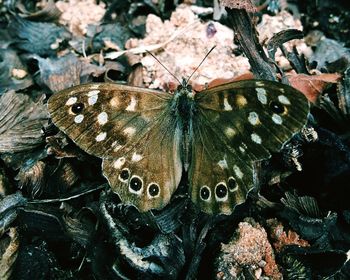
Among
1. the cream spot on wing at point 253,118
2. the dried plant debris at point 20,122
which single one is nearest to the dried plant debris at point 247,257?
the cream spot on wing at point 253,118

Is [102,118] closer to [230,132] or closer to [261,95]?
[230,132]

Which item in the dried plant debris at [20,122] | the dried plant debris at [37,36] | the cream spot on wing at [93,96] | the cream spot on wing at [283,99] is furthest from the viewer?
the dried plant debris at [37,36]

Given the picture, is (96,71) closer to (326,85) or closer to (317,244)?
(326,85)

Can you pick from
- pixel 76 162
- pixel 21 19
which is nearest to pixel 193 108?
pixel 76 162

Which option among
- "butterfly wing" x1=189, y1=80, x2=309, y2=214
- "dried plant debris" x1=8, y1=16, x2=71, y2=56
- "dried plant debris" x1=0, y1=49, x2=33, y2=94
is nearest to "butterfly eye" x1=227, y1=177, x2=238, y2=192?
Answer: "butterfly wing" x1=189, y1=80, x2=309, y2=214

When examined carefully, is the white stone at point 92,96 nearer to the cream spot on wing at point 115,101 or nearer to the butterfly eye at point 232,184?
the cream spot on wing at point 115,101

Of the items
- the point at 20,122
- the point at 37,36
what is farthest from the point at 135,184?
the point at 37,36
